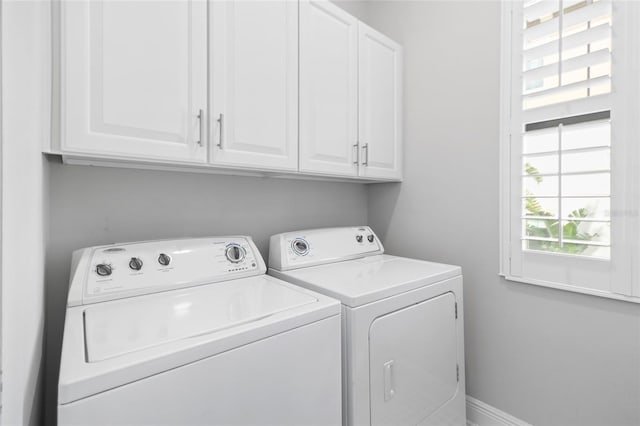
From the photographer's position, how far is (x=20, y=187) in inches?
24.9

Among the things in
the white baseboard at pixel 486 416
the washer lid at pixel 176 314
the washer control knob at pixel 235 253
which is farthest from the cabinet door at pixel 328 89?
the white baseboard at pixel 486 416

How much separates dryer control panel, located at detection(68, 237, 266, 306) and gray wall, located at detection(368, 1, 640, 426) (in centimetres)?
116

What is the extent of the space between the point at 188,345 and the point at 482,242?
1580mm

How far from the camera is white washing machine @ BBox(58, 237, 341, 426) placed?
0.65 metres

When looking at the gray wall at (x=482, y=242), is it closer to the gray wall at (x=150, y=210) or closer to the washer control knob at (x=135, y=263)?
the gray wall at (x=150, y=210)

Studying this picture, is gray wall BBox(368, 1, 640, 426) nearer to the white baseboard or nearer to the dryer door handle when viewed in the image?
the white baseboard

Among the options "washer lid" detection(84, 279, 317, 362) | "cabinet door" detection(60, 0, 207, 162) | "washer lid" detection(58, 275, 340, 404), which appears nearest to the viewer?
"washer lid" detection(58, 275, 340, 404)

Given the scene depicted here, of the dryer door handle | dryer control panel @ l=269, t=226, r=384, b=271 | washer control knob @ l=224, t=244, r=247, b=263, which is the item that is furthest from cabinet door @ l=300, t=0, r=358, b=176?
the dryer door handle

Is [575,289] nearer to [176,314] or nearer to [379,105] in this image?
[379,105]

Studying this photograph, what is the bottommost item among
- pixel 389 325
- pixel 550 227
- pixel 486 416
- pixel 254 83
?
pixel 486 416

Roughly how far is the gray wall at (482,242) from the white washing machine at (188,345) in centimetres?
112

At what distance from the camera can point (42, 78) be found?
897 mm

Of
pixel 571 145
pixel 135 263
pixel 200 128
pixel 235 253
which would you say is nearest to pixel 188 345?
pixel 135 263

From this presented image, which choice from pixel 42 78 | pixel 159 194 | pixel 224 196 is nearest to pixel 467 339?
pixel 224 196
